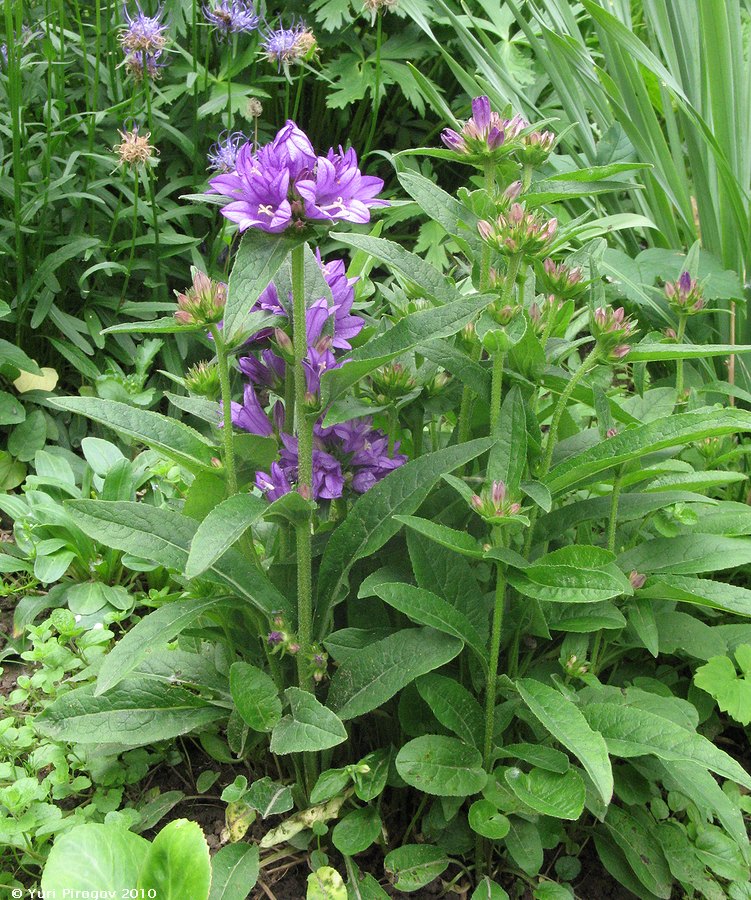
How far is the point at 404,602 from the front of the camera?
1.19 m

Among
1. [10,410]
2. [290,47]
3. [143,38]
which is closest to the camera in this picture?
[143,38]

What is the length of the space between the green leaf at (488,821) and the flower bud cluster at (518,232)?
2.53ft

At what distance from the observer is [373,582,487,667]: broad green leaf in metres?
1.18

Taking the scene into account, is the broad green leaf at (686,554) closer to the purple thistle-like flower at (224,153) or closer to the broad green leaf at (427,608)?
the broad green leaf at (427,608)

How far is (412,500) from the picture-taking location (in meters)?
1.25

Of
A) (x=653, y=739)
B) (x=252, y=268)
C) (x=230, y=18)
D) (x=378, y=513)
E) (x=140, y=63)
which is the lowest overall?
(x=653, y=739)

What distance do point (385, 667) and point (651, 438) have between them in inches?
19.4

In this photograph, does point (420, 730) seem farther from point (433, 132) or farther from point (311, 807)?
point (433, 132)

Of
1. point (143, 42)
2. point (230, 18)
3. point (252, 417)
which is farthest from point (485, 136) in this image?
point (230, 18)

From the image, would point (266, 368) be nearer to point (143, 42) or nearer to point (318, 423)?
point (318, 423)

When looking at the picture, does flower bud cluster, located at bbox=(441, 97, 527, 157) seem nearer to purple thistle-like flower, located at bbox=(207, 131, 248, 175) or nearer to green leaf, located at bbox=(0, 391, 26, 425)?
purple thistle-like flower, located at bbox=(207, 131, 248, 175)

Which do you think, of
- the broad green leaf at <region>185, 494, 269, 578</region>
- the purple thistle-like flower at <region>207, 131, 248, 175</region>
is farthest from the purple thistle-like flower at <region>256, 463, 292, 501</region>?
the purple thistle-like flower at <region>207, 131, 248, 175</region>

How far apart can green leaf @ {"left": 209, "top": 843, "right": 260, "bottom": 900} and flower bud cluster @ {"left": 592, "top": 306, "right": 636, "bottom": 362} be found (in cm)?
90

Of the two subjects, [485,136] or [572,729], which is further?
[485,136]
